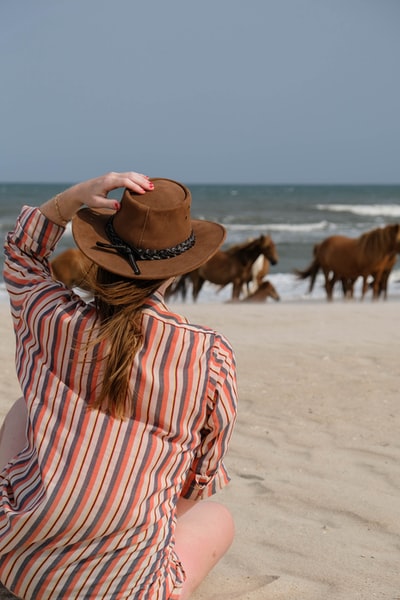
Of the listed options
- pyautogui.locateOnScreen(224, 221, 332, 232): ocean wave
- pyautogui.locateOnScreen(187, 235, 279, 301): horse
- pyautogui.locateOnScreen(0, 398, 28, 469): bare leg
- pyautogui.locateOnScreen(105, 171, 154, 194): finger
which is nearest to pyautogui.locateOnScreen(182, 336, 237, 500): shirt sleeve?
pyautogui.locateOnScreen(105, 171, 154, 194): finger

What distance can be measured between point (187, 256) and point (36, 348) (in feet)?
1.50

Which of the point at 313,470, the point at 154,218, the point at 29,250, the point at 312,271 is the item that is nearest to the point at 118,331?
the point at 154,218

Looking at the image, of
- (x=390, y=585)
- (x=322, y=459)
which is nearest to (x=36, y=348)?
(x=390, y=585)

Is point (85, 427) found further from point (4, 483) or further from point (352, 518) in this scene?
point (352, 518)

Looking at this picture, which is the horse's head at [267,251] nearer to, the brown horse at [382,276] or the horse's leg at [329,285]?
the horse's leg at [329,285]

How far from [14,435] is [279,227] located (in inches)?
1178

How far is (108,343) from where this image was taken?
1.87 metres

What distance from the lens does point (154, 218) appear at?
191 cm

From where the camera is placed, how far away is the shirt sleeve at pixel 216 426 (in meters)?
1.97

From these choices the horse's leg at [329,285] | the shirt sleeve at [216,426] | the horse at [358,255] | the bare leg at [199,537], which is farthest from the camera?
the horse's leg at [329,285]

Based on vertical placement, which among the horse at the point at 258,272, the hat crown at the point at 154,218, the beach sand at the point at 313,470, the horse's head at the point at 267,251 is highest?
the hat crown at the point at 154,218

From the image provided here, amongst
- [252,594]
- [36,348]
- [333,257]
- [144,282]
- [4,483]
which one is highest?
[144,282]

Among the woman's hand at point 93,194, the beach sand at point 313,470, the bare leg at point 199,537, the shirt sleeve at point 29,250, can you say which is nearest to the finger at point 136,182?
the woman's hand at point 93,194

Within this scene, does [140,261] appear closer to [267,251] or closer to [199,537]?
[199,537]
